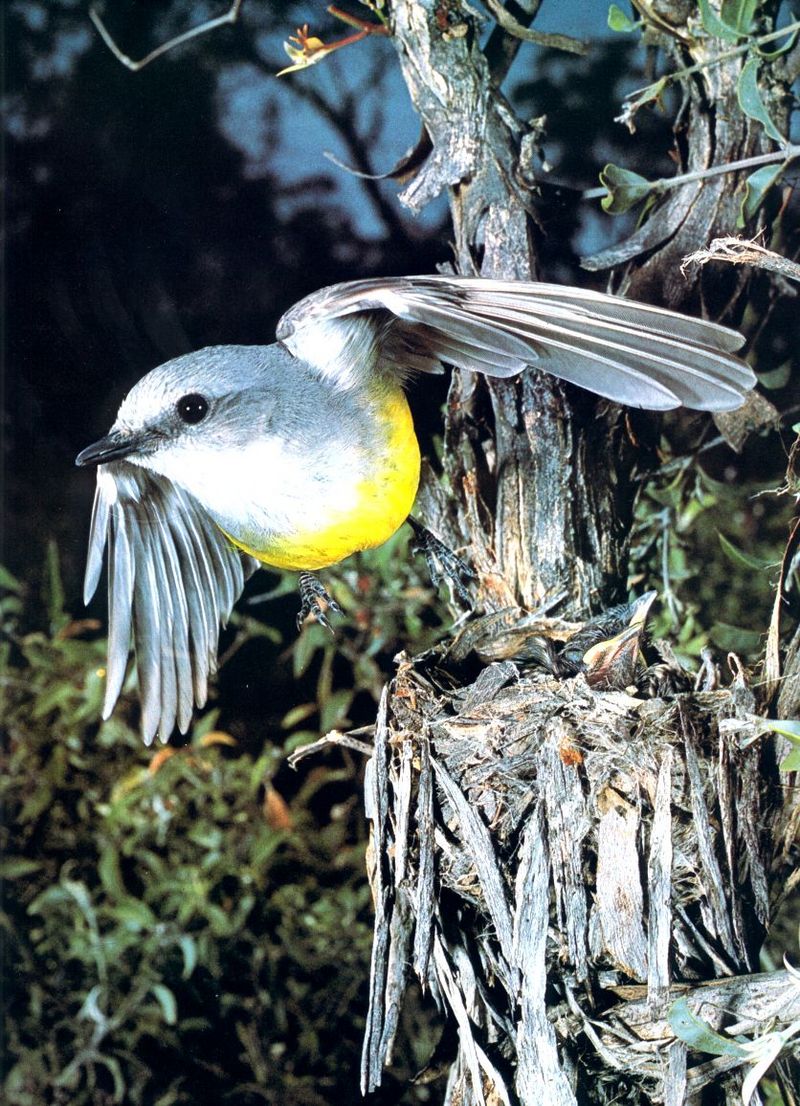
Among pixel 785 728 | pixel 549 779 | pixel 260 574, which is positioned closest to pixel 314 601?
pixel 260 574

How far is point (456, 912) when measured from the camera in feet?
2.50

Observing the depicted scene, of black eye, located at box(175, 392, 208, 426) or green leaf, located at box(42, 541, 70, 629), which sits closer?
black eye, located at box(175, 392, 208, 426)

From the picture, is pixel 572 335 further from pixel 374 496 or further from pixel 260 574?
pixel 260 574

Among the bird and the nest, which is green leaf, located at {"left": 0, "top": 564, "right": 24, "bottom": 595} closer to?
the bird

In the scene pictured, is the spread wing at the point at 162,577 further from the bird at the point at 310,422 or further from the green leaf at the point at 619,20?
the green leaf at the point at 619,20

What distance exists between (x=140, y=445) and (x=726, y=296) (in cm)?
50

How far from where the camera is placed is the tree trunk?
700mm

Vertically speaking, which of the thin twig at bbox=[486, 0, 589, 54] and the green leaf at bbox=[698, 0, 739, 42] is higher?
the thin twig at bbox=[486, 0, 589, 54]

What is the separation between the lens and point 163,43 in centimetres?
95

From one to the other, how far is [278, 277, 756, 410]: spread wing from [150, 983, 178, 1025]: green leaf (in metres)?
0.68

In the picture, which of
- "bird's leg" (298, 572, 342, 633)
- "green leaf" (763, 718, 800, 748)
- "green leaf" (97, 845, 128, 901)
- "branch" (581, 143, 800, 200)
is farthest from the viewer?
"green leaf" (97, 845, 128, 901)

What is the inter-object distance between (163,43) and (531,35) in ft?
1.20

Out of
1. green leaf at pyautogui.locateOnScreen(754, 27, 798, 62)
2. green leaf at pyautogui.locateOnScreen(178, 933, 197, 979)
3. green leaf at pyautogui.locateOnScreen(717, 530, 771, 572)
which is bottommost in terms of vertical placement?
green leaf at pyautogui.locateOnScreen(178, 933, 197, 979)

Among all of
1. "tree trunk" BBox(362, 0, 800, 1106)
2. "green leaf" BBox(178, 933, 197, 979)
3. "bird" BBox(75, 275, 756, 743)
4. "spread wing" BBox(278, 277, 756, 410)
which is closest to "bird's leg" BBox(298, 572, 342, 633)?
"bird" BBox(75, 275, 756, 743)
